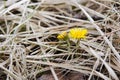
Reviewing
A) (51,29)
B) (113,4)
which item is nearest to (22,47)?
(51,29)

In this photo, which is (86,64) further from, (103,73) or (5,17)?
(5,17)

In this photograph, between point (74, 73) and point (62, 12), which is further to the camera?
point (62, 12)

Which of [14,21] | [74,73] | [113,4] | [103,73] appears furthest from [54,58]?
[113,4]

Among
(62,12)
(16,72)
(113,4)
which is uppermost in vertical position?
(113,4)

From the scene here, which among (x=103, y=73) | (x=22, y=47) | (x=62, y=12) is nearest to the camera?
(x=103, y=73)

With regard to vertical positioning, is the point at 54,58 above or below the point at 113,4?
below

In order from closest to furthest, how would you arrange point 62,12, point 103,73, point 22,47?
point 103,73, point 22,47, point 62,12
